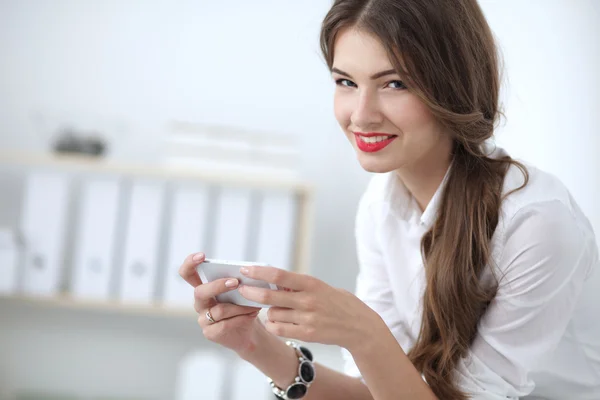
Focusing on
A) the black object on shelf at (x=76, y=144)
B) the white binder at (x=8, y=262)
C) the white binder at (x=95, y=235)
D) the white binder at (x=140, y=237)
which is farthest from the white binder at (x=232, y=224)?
the white binder at (x=8, y=262)

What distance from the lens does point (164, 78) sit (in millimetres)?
2730

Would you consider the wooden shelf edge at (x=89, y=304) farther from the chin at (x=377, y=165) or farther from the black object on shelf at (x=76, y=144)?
the chin at (x=377, y=165)

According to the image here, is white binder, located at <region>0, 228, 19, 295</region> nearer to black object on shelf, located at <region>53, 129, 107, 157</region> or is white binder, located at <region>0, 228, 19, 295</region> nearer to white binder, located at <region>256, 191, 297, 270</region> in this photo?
black object on shelf, located at <region>53, 129, 107, 157</region>

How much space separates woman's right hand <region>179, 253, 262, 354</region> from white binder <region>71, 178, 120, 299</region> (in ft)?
4.24

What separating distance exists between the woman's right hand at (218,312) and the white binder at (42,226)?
1.38m

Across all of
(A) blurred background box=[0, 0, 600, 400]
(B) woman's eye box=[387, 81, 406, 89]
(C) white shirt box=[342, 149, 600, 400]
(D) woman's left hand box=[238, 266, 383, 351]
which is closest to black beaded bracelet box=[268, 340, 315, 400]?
(C) white shirt box=[342, 149, 600, 400]

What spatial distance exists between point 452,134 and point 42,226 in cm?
166

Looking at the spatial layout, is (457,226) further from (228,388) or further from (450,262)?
(228,388)

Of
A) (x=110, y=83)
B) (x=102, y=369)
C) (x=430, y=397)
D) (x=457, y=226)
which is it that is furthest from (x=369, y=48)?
(x=102, y=369)

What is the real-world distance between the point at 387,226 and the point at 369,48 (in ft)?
1.31

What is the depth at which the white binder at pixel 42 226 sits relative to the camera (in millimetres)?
2369

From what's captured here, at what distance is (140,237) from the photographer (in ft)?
7.88

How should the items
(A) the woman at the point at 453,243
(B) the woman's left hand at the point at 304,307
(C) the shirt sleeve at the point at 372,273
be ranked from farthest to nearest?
(C) the shirt sleeve at the point at 372,273 < (A) the woman at the point at 453,243 < (B) the woman's left hand at the point at 304,307

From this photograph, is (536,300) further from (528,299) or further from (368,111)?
(368,111)
